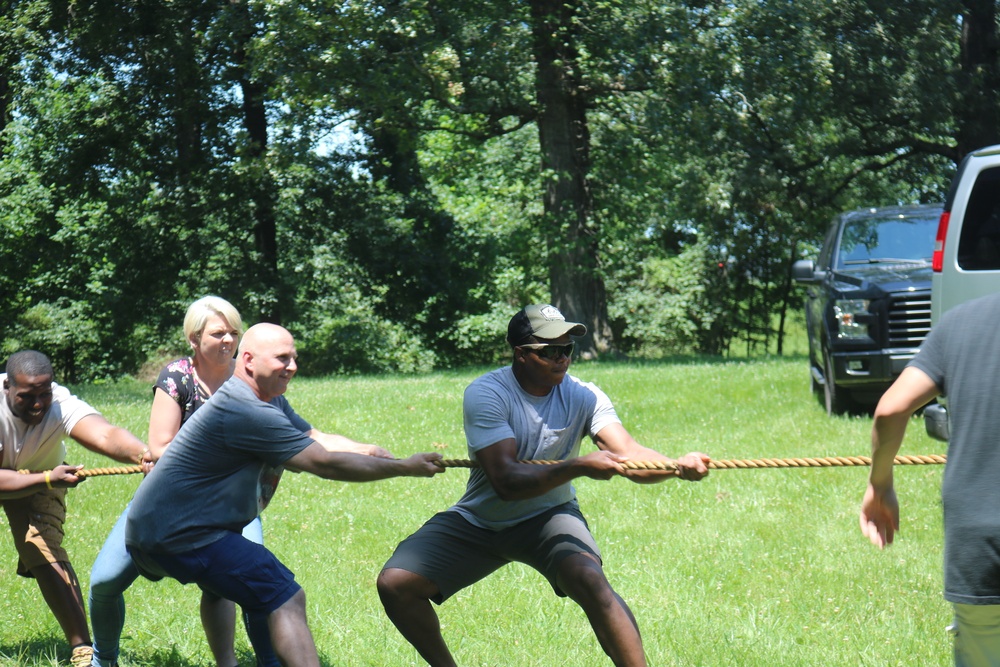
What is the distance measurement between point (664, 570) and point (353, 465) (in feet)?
10.1

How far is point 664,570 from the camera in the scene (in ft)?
22.2

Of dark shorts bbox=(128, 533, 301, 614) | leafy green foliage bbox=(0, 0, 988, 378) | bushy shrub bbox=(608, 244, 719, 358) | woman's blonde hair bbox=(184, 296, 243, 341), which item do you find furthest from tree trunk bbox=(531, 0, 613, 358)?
dark shorts bbox=(128, 533, 301, 614)

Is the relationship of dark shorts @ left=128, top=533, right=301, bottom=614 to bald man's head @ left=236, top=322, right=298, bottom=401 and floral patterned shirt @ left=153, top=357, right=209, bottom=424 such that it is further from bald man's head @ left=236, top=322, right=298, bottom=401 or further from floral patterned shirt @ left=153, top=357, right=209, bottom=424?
floral patterned shirt @ left=153, top=357, right=209, bottom=424

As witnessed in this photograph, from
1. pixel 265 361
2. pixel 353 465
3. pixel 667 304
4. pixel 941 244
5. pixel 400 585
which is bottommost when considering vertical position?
pixel 667 304

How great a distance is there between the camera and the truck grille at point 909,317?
10664mm

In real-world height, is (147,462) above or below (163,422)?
below

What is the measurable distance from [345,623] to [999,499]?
3.92 metres

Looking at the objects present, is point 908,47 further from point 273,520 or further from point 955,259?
point 273,520

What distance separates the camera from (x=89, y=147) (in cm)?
2797

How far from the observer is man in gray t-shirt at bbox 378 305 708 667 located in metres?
4.46

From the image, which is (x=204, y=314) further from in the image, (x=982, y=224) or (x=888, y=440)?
(x=982, y=224)

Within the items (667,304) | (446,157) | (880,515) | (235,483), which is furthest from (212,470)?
(667,304)

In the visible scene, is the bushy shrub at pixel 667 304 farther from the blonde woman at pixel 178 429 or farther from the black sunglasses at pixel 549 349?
the black sunglasses at pixel 549 349

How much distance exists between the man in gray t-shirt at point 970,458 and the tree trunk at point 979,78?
19.5 meters
